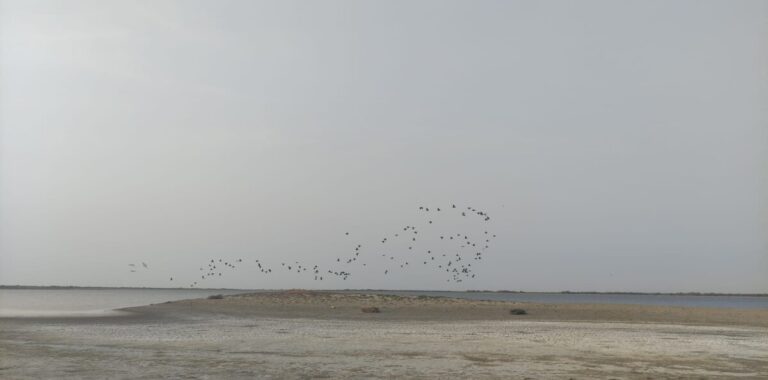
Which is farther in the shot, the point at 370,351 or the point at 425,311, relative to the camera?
the point at 425,311

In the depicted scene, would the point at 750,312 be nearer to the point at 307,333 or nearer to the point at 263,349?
the point at 307,333

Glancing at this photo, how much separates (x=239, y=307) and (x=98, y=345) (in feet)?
108

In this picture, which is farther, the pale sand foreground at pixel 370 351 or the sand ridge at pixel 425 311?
the sand ridge at pixel 425 311

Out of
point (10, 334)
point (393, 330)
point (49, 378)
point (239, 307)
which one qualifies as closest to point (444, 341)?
point (393, 330)

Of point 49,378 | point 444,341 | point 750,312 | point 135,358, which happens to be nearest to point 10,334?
point 135,358

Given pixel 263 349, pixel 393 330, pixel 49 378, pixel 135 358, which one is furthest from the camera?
pixel 393 330

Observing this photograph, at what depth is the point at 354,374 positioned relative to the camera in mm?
16875

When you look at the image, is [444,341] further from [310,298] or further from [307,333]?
[310,298]

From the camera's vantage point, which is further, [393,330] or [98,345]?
[393,330]

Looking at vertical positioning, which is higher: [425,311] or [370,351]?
[425,311]

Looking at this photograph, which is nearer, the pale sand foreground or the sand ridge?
the pale sand foreground

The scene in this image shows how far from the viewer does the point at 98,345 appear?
78.7ft

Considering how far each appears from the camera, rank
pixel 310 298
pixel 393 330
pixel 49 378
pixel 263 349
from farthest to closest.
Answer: pixel 310 298, pixel 393 330, pixel 263 349, pixel 49 378

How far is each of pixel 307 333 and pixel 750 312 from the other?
43.0 m
